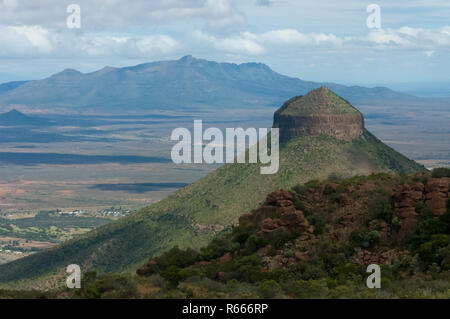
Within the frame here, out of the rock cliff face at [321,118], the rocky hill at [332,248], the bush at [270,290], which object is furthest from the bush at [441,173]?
the rock cliff face at [321,118]

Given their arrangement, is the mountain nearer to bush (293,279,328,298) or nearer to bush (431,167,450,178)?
bush (431,167,450,178)

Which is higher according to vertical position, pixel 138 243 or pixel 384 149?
pixel 384 149

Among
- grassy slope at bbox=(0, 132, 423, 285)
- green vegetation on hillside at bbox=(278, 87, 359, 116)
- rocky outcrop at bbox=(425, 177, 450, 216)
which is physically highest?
green vegetation on hillside at bbox=(278, 87, 359, 116)

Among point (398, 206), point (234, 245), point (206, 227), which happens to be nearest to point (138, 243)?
point (206, 227)

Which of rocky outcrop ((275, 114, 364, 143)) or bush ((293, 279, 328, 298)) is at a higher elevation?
rocky outcrop ((275, 114, 364, 143))

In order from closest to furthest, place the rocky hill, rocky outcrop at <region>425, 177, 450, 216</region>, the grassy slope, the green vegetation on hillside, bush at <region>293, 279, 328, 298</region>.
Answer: bush at <region>293, 279, 328, 298</region>
the rocky hill
rocky outcrop at <region>425, 177, 450, 216</region>
the grassy slope
the green vegetation on hillside

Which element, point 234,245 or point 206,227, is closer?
point 234,245

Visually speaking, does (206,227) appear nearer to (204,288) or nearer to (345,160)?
(345,160)

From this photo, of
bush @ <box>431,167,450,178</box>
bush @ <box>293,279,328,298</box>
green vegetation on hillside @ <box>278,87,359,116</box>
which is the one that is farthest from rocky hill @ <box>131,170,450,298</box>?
green vegetation on hillside @ <box>278,87,359,116</box>
